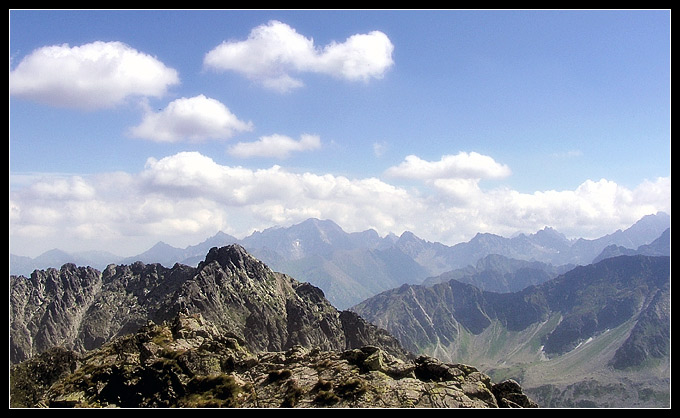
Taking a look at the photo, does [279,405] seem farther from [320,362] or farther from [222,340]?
[222,340]

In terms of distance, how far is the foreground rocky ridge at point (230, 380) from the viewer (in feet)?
188

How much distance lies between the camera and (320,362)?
233ft

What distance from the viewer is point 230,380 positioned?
203ft

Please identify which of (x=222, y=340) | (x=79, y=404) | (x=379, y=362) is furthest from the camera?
(x=222, y=340)

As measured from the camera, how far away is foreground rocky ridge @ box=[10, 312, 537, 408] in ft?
188
